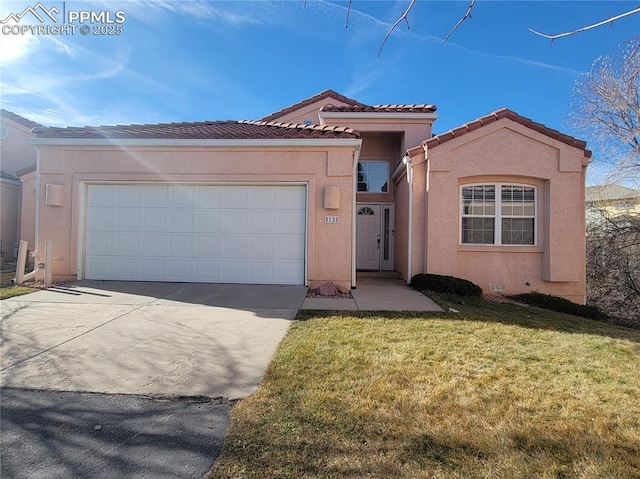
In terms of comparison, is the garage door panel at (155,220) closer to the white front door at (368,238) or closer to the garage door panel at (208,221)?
the garage door panel at (208,221)

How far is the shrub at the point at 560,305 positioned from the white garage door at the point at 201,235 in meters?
5.85

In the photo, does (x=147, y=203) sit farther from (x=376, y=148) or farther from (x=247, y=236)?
(x=376, y=148)

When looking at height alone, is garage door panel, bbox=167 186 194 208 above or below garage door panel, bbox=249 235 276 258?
above

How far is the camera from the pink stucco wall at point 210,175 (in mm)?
7863

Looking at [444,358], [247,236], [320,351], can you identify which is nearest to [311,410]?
[320,351]

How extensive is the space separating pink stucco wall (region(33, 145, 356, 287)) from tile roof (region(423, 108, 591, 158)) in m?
2.72

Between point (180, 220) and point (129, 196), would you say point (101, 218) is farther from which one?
point (180, 220)

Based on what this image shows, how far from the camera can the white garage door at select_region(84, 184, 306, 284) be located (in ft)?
26.4

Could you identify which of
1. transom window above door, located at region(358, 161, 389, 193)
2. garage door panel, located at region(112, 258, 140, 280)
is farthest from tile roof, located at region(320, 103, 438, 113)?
garage door panel, located at region(112, 258, 140, 280)

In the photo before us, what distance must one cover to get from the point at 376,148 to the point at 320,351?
959 cm

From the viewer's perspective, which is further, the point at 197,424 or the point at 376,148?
the point at 376,148

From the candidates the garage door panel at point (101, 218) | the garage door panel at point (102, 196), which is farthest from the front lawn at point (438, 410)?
the garage door panel at point (102, 196)

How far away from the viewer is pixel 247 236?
805cm

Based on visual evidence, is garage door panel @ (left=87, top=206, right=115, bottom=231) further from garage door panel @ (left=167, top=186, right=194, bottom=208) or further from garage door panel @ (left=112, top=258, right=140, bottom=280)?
garage door panel @ (left=167, top=186, right=194, bottom=208)
